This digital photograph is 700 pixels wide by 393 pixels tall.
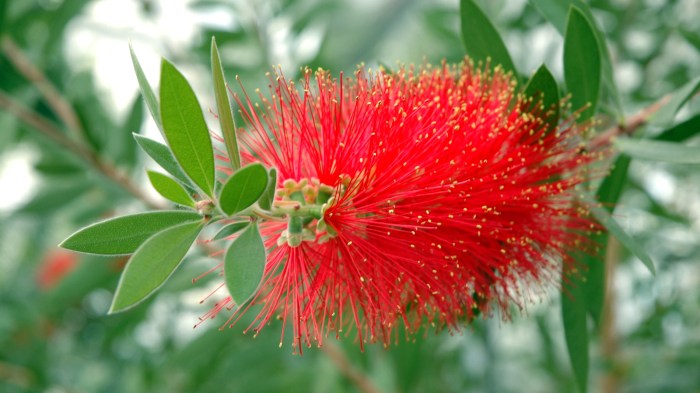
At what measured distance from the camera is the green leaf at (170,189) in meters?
0.67

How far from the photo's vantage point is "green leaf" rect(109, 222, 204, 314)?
0.61 metres

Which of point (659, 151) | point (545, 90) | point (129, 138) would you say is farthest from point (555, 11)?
point (129, 138)

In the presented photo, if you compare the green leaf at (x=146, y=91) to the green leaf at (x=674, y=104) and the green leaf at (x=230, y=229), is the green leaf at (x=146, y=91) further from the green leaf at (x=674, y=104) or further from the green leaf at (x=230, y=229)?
the green leaf at (x=674, y=104)

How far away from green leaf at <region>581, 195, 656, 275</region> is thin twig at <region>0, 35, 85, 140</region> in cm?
107

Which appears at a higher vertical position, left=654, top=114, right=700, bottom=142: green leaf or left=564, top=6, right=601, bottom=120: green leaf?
left=564, top=6, right=601, bottom=120: green leaf

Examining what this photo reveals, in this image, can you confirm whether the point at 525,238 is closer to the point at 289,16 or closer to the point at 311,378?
the point at 311,378

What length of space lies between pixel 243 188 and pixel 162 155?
0.12m

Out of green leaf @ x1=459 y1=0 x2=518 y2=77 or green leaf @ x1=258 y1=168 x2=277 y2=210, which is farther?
green leaf @ x1=459 y1=0 x2=518 y2=77

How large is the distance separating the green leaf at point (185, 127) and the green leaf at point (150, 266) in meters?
0.06

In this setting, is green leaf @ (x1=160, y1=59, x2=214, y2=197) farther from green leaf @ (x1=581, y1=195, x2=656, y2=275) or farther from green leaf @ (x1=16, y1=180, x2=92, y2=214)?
green leaf @ (x1=16, y1=180, x2=92, y2=214)

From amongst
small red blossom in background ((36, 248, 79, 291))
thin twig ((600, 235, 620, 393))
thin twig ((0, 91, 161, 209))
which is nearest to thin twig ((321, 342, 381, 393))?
thin twig ((0, 91, 161, 209))

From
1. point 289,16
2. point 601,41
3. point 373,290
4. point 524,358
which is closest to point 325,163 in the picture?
point 373,290

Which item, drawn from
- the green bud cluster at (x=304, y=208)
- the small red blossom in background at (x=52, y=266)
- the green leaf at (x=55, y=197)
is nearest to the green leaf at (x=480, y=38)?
the green bud cluster at (x=304, y=208)

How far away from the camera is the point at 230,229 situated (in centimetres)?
75
